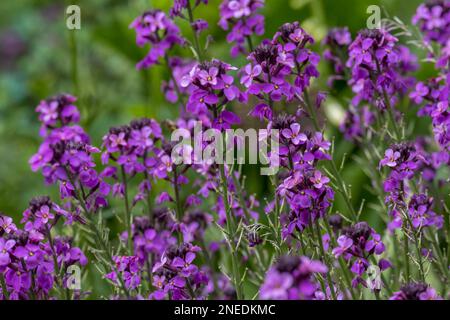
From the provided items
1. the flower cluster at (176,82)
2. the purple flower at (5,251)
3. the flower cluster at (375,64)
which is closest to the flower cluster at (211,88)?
the flower cluster at (375,64)

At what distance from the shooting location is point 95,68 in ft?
24.1

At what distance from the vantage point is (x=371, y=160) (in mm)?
3297

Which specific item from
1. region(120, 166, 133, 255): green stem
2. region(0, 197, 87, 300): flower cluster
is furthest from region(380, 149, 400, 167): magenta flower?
region(0, 197, 87, 300): flower cluster

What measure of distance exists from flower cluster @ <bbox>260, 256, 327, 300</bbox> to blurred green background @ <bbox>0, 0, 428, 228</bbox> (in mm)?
2571

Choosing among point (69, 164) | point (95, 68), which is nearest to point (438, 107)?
point (69, 164)

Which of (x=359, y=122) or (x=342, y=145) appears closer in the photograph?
(x=359, y=122)

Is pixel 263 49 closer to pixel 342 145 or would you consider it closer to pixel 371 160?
pixel 371 160

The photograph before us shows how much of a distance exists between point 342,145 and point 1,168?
240 cm

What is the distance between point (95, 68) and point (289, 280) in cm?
600

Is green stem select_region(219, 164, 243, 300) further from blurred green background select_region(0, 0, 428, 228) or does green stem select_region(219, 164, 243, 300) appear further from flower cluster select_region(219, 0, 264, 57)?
blurred green background select_region(0, 0, 428, 228)

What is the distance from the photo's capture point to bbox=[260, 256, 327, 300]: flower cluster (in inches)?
65.5

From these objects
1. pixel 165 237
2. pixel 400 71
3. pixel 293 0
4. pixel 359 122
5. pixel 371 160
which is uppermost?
pixel 293 0

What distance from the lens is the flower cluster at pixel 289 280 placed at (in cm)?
166

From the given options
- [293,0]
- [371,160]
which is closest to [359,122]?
[371,160]
